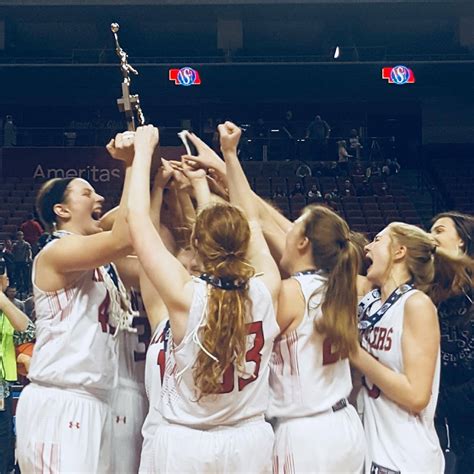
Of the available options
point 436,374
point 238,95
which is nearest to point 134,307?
point 436,374

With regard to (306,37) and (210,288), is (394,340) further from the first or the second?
(306,37)

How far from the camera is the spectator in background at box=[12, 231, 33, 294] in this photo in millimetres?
11422

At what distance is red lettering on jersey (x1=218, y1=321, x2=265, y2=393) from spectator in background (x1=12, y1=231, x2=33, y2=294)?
911cm

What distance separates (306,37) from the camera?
19.7 meters

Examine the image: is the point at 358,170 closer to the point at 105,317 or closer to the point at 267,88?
the point at 267,88

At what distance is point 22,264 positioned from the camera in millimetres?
11516

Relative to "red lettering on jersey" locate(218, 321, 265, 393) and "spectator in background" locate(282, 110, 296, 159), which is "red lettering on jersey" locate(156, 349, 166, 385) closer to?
"red lettering on jersey" locate(218, 321, 265, 393)

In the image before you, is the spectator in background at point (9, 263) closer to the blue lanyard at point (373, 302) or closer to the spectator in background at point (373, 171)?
the spectator in background at point (373, 171)

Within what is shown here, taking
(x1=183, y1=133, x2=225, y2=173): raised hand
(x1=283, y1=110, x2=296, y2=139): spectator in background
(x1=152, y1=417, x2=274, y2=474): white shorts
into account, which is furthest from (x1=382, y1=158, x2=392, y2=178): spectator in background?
(x1=152, y1=417, x2=274, y2=474): white shorts

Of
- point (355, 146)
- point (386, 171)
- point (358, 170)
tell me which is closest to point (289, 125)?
point (355, 146)

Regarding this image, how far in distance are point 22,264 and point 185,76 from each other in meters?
7.79

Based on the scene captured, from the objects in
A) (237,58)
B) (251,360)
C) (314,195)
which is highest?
(237,58)

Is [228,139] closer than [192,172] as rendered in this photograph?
Yes

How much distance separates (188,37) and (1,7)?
444cm
